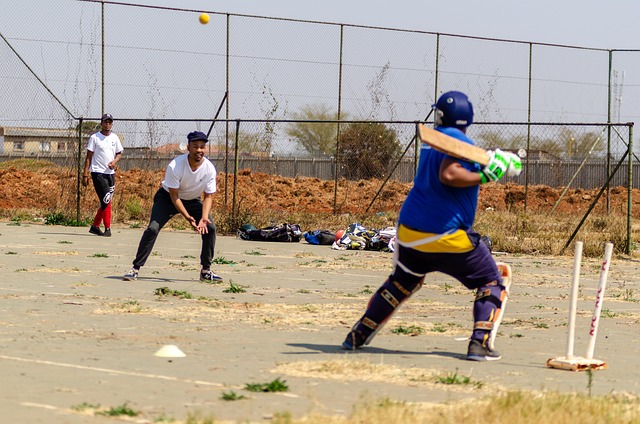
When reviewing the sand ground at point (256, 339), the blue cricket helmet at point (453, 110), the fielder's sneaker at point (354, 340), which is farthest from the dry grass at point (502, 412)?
the blue cricket helmet at point (453, 110)

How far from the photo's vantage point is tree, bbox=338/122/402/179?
2704 cm

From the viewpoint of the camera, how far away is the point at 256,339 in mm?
9188

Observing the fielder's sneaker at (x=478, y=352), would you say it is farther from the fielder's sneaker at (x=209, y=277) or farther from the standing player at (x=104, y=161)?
the standing player at (x=104, y=161)

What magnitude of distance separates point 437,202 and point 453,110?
0.74 meters

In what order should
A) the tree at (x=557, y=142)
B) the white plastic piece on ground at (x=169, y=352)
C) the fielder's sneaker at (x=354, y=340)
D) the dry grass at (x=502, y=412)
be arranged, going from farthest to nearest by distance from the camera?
the tree at (x=557, y=142) < the fielder's sneaker at (x=354, y=340) < the white plastic piece on ground at (x=169, y=352) < the dry grass at (x=502, y=412)

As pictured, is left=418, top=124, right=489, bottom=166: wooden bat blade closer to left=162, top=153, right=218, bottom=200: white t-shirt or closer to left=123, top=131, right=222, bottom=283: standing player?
left=123, top=131, right=222, bottom=283: standing player

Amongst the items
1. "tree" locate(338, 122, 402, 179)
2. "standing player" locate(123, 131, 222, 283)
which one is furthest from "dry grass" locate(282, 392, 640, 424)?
"tree" locate(338, 122, 402, 179)

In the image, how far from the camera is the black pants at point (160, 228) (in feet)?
44.4

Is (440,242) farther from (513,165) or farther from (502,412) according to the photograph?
(502,412)

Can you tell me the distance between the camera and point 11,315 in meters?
10.1

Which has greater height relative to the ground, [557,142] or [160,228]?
[557,142]

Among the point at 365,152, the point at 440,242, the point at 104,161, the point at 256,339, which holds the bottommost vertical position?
the point at 256,339

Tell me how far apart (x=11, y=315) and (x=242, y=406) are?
449 centimetres

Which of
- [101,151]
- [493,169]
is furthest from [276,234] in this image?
[493,169]
